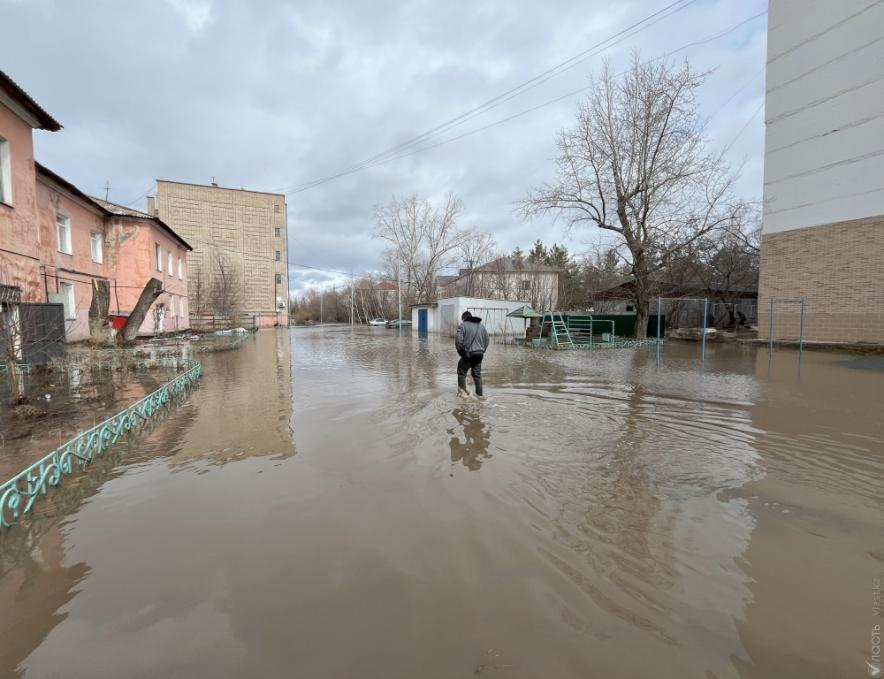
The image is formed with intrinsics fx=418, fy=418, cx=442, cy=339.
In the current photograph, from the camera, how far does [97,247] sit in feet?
62.1

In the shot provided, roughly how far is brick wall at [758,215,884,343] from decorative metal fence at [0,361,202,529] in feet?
73.7

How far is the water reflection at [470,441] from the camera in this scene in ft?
15.1

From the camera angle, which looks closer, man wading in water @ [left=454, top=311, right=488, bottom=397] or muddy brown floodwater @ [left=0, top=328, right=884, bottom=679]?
muddy brown floodwater @ [left=0, top=328, right=884, bottom=679]

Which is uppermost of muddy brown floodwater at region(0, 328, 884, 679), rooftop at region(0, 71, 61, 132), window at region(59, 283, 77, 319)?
rooftop at region(0, 71, 61, 132)

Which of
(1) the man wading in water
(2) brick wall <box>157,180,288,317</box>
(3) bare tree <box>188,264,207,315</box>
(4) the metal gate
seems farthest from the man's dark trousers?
(2) brick wall <box>157,180,288,317</box>

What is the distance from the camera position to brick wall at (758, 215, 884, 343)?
51.4 ft

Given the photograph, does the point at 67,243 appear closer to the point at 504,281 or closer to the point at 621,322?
the point at 621,322

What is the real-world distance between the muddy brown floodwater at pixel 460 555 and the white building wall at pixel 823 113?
16304 mm

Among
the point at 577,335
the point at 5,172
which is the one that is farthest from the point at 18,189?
the point at 577,335

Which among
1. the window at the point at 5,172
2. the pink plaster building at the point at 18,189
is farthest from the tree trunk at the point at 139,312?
the window at the point at 5,172

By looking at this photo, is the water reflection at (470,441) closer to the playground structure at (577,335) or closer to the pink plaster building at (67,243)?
the pink plaster building at (67,243)

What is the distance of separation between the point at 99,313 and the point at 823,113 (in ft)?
96.4

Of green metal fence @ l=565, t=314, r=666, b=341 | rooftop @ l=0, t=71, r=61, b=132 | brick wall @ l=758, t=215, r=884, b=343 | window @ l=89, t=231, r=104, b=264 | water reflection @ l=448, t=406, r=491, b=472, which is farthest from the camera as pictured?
Answer: green metal fence @ l=565, t=314, r=666, b=341

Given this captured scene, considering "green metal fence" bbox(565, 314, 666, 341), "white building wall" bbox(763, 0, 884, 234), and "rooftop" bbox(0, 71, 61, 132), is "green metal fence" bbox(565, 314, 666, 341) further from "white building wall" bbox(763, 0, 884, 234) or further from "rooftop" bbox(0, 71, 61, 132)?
"rooftop" bbox(0, 71, 61, 132)
